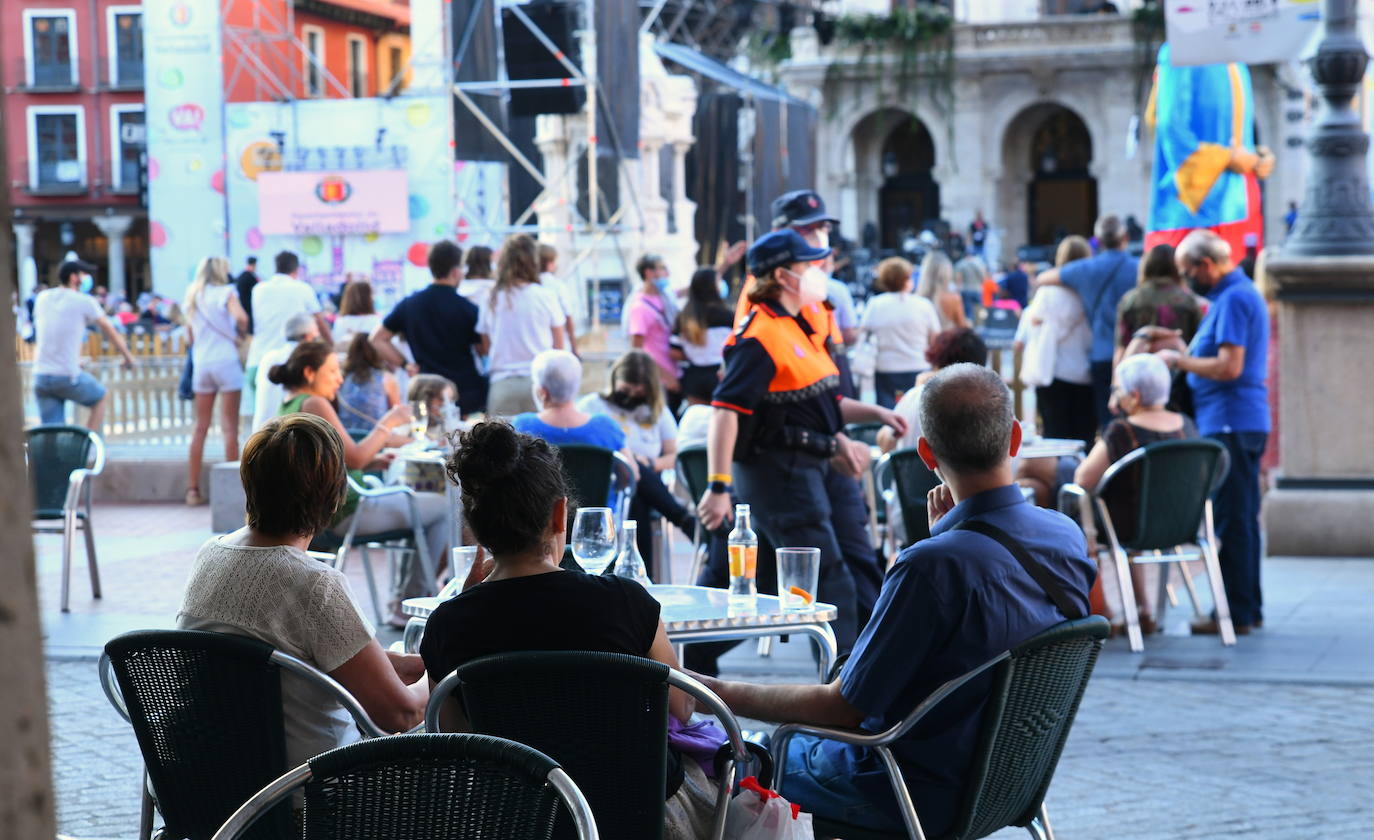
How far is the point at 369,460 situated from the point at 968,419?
424 cm

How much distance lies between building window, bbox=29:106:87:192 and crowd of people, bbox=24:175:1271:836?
4306cm

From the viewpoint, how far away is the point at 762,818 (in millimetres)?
3021

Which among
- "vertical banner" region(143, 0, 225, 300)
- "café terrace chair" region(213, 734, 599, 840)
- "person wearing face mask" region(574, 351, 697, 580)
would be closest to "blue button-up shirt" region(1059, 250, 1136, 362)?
"person wearing face mask" region(574, 351, 697, 580)

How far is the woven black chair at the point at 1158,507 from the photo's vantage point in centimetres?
681

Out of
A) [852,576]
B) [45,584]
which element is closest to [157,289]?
[45,584]

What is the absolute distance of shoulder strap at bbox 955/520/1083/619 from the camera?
3.32 meters

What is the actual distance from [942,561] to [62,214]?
174ft

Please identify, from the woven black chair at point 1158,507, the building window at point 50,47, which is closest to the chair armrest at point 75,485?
the woven black chair at point 1158,507

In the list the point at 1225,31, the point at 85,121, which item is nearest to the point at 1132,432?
the point at 1225,31

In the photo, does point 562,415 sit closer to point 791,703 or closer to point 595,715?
point 791,703

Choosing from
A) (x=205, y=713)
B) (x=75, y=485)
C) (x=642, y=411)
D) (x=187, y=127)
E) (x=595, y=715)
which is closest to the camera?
(x=595, y=715)

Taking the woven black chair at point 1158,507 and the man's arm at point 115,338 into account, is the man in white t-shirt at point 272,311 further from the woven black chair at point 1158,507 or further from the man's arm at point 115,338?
the woven black chair at point 1158,507

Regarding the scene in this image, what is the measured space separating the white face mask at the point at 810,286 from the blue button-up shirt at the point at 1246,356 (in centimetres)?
237

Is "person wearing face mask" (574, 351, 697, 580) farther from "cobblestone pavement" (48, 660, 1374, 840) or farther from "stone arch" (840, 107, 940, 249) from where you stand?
"stone arch" (840, 107, 940, 249)
